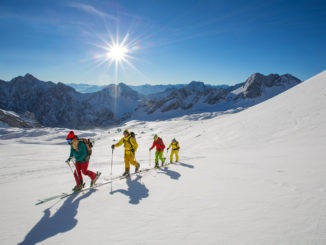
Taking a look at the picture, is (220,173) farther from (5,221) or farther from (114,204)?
(5,221)

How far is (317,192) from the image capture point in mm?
4086

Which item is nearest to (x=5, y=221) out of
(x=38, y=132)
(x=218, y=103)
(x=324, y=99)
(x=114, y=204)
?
(x=114, y=204)

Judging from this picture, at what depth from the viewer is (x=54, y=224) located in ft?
12.8

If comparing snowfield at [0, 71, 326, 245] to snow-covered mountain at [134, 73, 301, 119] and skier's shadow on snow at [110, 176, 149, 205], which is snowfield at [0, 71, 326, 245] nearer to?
skier's shadow on snow at [110, 176, 149, 205]

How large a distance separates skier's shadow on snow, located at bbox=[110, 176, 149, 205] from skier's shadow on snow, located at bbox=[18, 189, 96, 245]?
1334mm

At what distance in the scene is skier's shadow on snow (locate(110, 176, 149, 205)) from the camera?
5.01 m

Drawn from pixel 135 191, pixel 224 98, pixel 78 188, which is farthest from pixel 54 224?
pixel 224 98

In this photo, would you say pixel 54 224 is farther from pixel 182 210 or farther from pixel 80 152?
pixel 182 210

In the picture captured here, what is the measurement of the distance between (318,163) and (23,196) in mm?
10810

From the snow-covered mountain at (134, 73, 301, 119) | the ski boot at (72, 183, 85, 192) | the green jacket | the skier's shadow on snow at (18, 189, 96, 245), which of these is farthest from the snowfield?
the snow-covered mountain at (134, 73, 301, 119)

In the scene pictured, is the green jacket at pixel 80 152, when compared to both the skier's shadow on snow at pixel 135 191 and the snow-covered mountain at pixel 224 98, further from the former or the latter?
the snow-covered mountain at pixel 224 98

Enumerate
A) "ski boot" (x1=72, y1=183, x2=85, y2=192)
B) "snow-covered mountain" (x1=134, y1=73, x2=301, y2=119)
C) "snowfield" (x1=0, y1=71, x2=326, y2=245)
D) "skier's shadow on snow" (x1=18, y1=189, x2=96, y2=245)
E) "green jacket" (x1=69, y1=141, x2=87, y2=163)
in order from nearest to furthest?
"snowfield" (x1=0, y1=71, x2=326, y2=245) < "skier's shadow on snow" (x1=18, y1=189, x2=96, y2=245) < "ski boot" (x1=72, y1=183, x2=85, y2=192) < "green jacket" (x1=69, y1=141, x2=87, y2=163) < "snow-covered mountain" (x1=134, y1=73, x2=301, y2=119)

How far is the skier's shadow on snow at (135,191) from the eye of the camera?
5.01 m

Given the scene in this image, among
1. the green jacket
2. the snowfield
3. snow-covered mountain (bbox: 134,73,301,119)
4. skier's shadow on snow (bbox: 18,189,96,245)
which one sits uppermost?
snow-covered mountain (bbox: 134,73,301,119)
